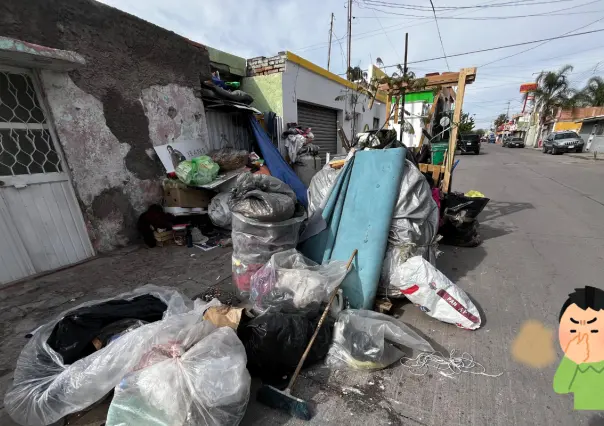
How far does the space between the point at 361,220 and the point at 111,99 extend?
342cm

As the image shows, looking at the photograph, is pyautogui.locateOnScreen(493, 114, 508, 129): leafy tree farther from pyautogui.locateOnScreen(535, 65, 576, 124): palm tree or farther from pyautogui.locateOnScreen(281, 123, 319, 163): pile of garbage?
pyautogui.locateOnScreen(281, 123, 319, 163): pile of garbage

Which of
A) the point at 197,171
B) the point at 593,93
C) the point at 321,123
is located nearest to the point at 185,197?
the point at 197,171

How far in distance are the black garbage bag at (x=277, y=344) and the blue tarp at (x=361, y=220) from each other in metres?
0.69

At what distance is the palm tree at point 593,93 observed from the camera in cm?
2131

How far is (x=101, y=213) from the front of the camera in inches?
132

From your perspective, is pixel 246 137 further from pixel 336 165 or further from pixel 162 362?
pixel 162 362

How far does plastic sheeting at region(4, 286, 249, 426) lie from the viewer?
1275 mm

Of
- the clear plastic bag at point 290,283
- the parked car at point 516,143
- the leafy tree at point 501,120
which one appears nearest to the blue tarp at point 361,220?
the clear plastic bag at point 290,283

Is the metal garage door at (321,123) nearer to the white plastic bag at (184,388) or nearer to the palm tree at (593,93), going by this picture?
the white plastic bag at (184,388)

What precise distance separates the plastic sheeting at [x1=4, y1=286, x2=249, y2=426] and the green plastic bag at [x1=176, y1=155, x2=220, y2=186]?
8.36 feet

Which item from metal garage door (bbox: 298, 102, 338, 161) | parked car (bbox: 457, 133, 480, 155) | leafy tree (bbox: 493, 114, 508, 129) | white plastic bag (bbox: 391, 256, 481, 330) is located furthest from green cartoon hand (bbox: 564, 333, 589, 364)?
leafy tree (bbox: 493, 114, 508, 129)

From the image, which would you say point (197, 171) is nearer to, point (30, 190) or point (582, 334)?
point (30, 190)

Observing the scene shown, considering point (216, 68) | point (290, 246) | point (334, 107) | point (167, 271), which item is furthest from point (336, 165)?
point (334, 107)

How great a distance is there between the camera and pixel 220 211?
387 cm
